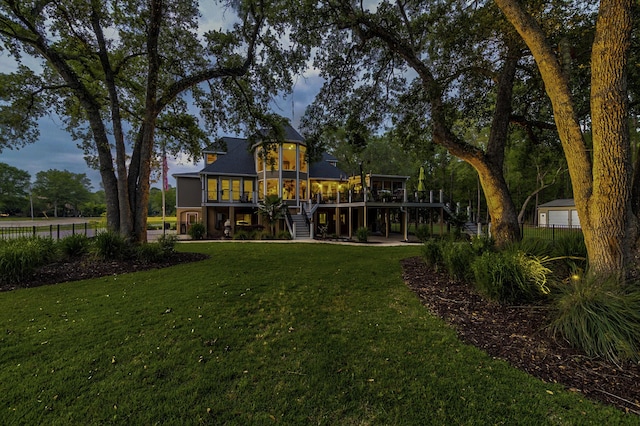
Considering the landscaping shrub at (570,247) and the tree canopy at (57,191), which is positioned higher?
the tree canopy at (57,191)

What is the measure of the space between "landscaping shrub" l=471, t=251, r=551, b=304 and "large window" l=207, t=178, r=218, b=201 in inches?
737

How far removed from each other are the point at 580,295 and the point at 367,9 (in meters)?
8.83

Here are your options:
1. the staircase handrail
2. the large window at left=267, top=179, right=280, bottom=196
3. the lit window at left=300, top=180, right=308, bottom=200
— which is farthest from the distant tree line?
the staircase handrail

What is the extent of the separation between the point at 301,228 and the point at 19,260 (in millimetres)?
13338

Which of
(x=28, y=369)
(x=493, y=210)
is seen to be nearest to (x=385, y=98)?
(x=493, y=210)

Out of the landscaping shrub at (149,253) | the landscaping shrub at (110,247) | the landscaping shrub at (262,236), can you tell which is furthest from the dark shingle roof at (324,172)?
the landscaping shrub at (110,247)

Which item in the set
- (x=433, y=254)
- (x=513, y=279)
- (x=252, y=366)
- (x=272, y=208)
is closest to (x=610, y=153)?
(x=513, y=279)

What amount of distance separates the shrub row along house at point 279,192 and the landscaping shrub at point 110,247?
10.4 metres

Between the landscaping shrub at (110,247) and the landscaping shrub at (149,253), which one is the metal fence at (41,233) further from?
the landscaping shrub at (149,253)

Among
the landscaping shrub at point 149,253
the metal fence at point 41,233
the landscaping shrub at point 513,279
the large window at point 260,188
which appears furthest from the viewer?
the large window at point 260,188

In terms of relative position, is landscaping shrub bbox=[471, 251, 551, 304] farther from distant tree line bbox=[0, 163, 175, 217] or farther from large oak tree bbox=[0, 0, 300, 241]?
distant tree line bbox=[0, 163, 175, 217]

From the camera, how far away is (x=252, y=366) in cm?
287

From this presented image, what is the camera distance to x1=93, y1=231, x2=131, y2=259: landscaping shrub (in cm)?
757

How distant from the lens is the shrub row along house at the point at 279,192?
1927 centimetres
